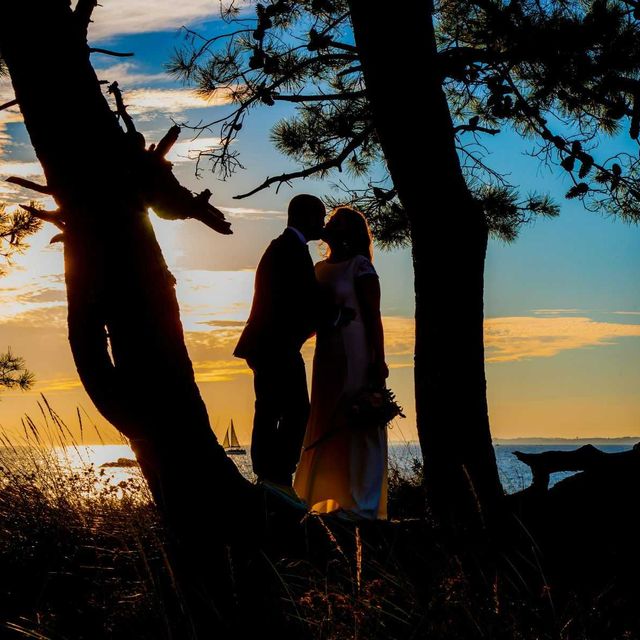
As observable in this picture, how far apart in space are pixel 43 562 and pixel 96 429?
59.3 inches

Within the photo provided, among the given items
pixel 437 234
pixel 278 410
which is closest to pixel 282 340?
pixel 278 410

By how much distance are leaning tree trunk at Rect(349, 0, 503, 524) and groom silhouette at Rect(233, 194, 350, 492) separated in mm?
693

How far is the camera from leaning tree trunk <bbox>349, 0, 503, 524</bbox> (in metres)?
4.45

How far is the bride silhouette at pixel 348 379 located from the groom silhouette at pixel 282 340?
0.24 m

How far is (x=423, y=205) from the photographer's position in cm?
448

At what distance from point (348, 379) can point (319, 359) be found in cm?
24

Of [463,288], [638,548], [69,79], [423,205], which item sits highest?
[69,79]

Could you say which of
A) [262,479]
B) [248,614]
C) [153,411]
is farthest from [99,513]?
[248,614]

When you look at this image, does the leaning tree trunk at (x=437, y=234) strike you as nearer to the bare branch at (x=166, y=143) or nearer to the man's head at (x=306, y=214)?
the man's head at (x=306, y=214)

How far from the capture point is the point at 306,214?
16.3ft

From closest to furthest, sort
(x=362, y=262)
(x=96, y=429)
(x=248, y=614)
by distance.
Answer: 1. (x=248, y=614)
2. (x=362, y=262)
3. (x=96, y=429)

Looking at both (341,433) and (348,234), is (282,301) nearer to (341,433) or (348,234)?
(348,234)

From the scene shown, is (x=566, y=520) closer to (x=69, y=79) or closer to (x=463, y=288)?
(x=463, y=288)

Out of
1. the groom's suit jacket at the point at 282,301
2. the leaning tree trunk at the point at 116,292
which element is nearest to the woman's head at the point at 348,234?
the groom's suit jacket at the point at 282,301
